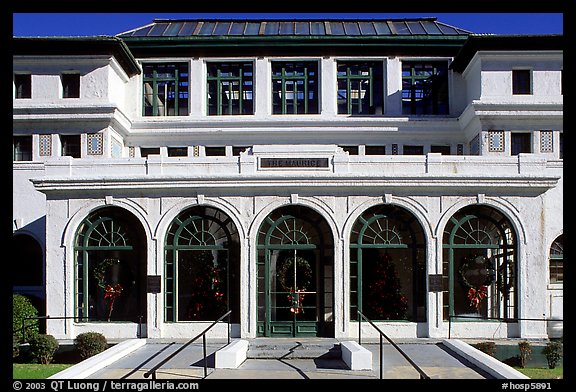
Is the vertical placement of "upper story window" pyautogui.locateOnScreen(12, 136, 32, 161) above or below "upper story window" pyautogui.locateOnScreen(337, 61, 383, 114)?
below

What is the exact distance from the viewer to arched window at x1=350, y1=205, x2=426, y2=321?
65.5 feet

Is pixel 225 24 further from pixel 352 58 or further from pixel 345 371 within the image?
pixel 345 371

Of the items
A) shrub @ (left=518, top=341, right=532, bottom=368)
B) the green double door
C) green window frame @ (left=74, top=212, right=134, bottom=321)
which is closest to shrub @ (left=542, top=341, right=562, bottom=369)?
shrub @ (left=518, top=341, right=532, bottom=368)

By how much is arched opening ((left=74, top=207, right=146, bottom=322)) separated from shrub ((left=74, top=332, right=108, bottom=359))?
166 cm

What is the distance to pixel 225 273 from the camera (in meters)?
20.3

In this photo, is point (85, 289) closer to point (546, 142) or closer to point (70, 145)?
point (70, 145)

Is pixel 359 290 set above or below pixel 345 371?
above

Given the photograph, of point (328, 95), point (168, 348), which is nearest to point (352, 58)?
point (328, 95)

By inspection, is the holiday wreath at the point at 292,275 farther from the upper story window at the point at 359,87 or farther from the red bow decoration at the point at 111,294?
the upper story window at the point at 359,87

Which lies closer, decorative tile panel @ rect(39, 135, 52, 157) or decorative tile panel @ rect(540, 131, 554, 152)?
decorative tile panel @ rect(540, 131, 554, 152)

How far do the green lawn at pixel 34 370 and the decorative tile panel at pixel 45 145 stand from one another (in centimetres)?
960

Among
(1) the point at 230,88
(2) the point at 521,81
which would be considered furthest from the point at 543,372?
(1) the point at 230,88

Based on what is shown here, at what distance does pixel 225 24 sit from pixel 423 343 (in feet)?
58.2

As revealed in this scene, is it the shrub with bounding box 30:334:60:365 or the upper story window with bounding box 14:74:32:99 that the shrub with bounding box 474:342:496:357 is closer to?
the shrub with bounding box 30:334:60:365
